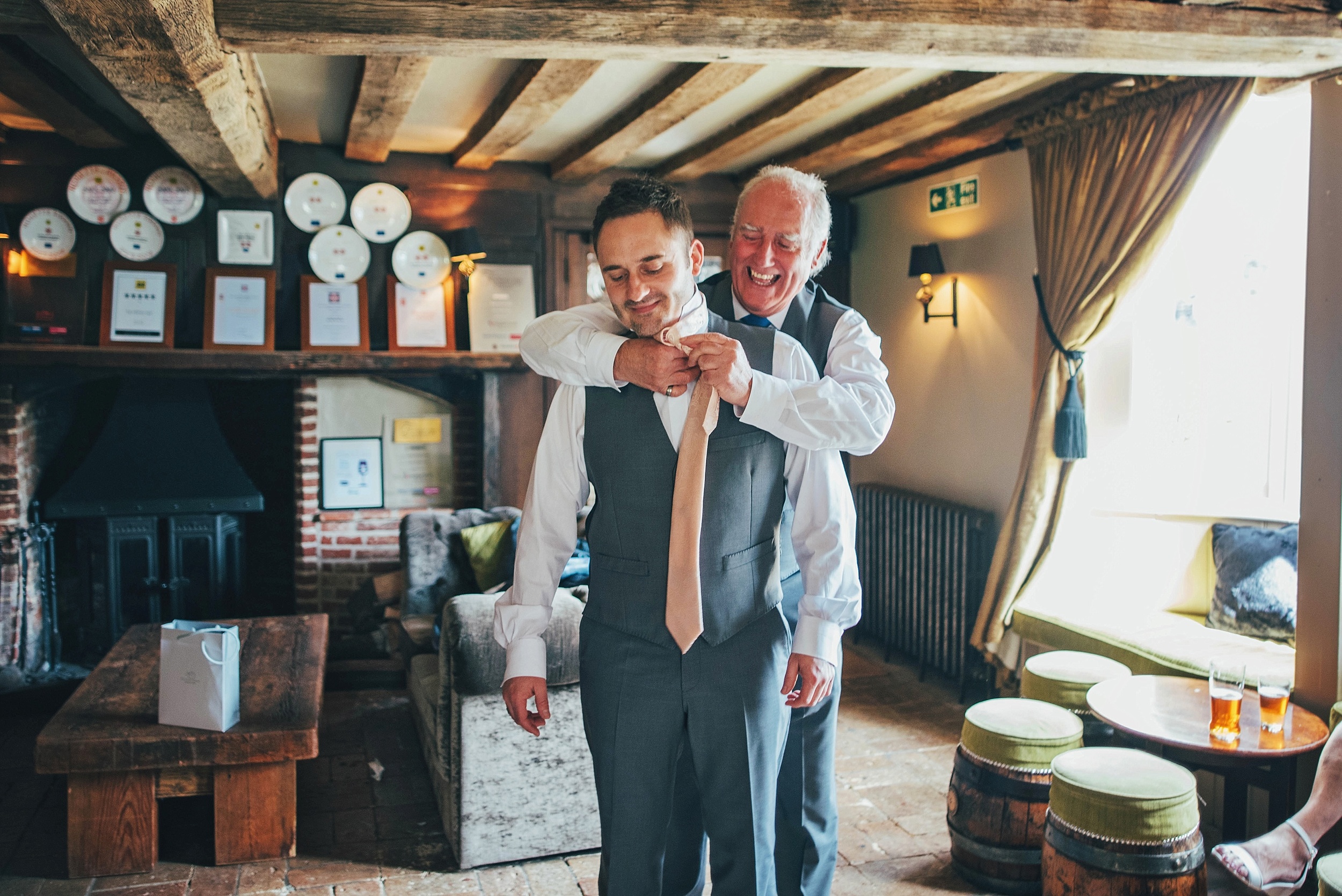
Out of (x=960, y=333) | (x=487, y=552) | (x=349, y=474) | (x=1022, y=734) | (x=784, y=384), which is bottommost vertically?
(x=1022, y=734)

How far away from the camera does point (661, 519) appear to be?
1.73 metres

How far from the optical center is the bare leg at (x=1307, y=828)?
8.39 ft

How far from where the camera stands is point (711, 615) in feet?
5.62

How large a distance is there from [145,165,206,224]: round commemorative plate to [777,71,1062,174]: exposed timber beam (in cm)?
306

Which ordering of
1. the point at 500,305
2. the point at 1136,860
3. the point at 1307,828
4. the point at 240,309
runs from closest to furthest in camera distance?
A: the point at 1136,860 < the point at 1307,828 < the point at 240,309 < the point at 500,305

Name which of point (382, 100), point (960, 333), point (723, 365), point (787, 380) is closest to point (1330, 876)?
point (787, 380)

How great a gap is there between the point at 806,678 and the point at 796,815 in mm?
423

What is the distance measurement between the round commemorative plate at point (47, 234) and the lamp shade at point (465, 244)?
6.02 ft

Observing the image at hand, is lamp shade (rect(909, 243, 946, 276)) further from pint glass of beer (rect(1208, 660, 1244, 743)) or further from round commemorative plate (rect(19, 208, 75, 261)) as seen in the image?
round commemorative plate (rect(19, 208, 75, 261))

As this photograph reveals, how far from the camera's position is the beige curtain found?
3.58 meters

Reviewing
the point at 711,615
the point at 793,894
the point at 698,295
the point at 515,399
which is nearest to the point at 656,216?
the point at 698,295

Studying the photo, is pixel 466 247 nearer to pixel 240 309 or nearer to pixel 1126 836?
pixel 240 309

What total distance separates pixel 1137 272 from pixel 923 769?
6.76ft

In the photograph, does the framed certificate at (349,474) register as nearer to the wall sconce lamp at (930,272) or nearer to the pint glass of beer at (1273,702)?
the wall sconce lamp at (930,272)
